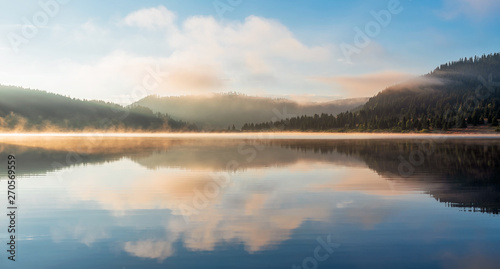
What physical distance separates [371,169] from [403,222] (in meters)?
19.9

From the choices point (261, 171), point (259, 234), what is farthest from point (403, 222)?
point (261, 171)

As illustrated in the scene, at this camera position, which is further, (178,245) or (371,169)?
(371,169)

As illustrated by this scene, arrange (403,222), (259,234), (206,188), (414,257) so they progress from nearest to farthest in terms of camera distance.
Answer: (414,257) < (259,234) < (403,222) < (206,188)

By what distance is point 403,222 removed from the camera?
16.4 m

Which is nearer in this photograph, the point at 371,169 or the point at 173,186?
the point at 173,186

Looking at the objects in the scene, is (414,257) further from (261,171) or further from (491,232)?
(261,171)

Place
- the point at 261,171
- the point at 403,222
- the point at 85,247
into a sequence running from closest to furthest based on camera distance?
1. the point at 85,247
2. the point at 403,222
3. the point at 261,171

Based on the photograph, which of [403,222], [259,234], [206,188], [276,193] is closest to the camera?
[259,234]

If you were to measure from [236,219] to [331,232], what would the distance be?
424 cm

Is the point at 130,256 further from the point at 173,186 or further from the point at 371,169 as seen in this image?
the point at 371,169

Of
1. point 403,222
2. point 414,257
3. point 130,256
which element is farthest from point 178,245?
point 403,222

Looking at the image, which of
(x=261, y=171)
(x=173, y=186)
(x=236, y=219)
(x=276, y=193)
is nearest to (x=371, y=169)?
(x=261, y=171)

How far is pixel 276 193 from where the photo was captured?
2364 cm

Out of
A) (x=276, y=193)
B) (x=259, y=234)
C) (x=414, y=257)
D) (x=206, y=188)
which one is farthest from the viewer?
(x=206, y=188)
